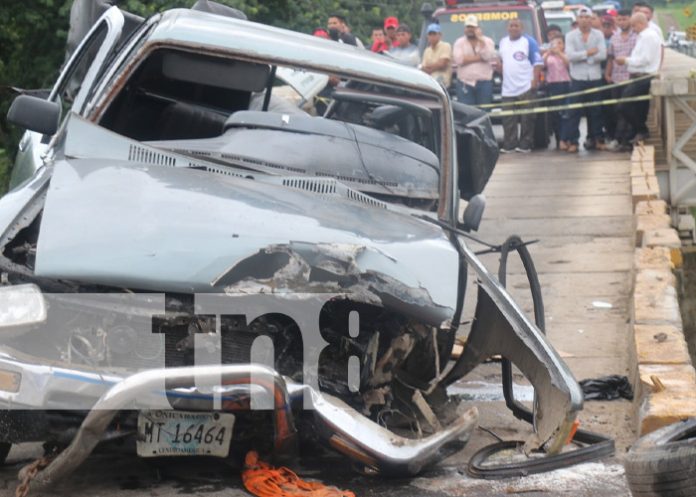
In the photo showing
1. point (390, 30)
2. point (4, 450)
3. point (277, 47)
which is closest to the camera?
point (4, 450)

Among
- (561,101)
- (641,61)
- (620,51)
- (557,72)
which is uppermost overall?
(620,51)

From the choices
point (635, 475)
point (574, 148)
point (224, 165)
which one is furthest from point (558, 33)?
point (635, 475)

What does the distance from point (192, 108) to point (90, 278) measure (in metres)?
2.64

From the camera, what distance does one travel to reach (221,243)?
4.82 metres

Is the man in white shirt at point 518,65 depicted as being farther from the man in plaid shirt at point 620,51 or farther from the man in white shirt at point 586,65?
the man in plaid shirt at point 620,51

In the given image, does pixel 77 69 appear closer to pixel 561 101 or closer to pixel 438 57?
pixel 438 57

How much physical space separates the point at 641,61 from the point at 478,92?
221cm

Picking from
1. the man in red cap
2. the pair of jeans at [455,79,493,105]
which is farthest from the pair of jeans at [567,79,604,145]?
the man in red cap

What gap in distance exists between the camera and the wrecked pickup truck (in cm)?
457

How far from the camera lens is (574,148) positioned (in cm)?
1742

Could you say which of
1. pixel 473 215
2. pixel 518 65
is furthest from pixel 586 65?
pixel 473 215

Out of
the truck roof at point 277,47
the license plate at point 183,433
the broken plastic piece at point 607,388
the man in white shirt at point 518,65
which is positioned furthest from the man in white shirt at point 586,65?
the license plate at point 183,433

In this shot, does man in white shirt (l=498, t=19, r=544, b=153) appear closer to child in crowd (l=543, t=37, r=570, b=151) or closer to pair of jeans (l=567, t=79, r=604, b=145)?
child in crowd (l=543, t=37, r=570, b=151)

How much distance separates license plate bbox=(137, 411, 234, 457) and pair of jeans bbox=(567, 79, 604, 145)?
12674 mm
